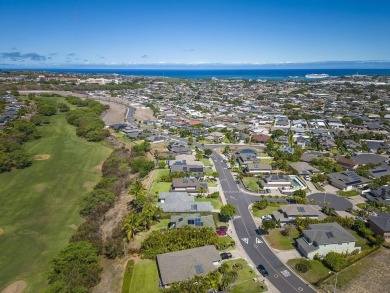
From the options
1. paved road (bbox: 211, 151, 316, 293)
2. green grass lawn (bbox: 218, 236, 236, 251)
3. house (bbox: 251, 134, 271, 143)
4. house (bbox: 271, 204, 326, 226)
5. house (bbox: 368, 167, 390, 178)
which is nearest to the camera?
paved road (bbox: 211, 151, 316, 293)

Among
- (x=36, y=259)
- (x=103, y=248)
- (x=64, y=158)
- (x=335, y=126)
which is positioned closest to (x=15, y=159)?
(x=64, y=158)

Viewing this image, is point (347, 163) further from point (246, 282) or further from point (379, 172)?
point (246, 282)

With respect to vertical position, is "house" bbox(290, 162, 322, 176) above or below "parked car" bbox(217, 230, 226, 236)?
below

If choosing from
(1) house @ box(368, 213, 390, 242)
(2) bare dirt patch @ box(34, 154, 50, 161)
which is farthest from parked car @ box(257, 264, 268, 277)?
(2) bare dirt patch @ box(34, 154, 50, 161)

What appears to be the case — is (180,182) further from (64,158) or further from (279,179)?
(64,158)

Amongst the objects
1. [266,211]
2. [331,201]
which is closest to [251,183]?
[266,211]

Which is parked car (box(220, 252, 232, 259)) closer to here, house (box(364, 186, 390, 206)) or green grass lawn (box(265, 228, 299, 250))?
green grass lawn (box(265, 228, 299, 250))
